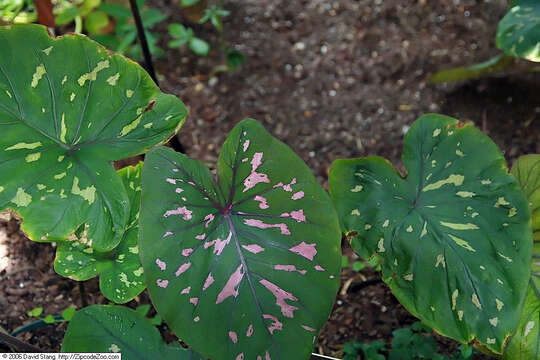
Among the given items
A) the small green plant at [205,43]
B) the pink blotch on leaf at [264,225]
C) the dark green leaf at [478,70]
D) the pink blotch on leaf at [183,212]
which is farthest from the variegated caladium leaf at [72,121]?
the dark green leaf at [478,70]

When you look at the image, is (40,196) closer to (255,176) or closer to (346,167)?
(255,176)

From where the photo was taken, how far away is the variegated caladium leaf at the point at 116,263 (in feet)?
3.80

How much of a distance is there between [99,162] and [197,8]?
1.30 metres

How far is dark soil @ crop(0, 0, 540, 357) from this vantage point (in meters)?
1.95

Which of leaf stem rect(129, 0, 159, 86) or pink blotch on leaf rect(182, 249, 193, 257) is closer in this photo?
pink blotch on leaf rect(182, 249, 193, 257)

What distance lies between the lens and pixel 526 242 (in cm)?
104

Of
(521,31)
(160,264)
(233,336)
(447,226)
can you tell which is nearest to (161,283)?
(160,264)

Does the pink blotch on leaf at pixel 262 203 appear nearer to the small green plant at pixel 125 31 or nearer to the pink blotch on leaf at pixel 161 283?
the pink blotch on leaf at pixel 161 283

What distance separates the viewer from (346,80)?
210cm

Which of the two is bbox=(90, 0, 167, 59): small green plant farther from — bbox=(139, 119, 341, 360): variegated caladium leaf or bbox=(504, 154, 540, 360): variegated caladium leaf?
bbox=(504, 154, 540, 360): variegated caladium leaf

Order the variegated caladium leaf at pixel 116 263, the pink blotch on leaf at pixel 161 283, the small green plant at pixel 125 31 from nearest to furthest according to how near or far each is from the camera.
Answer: the pink blotch on leaf at pixel 161 283, the variegated caladium leaf at pixel 116 263, the small green plant at pixel 125 31

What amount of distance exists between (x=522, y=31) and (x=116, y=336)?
4.04ft

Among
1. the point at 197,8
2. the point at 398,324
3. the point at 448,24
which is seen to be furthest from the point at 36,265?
the point at 448,24

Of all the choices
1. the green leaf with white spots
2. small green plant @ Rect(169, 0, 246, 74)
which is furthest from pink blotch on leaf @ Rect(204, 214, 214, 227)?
small green plant @ Rect(169, 0, 246, 74)
